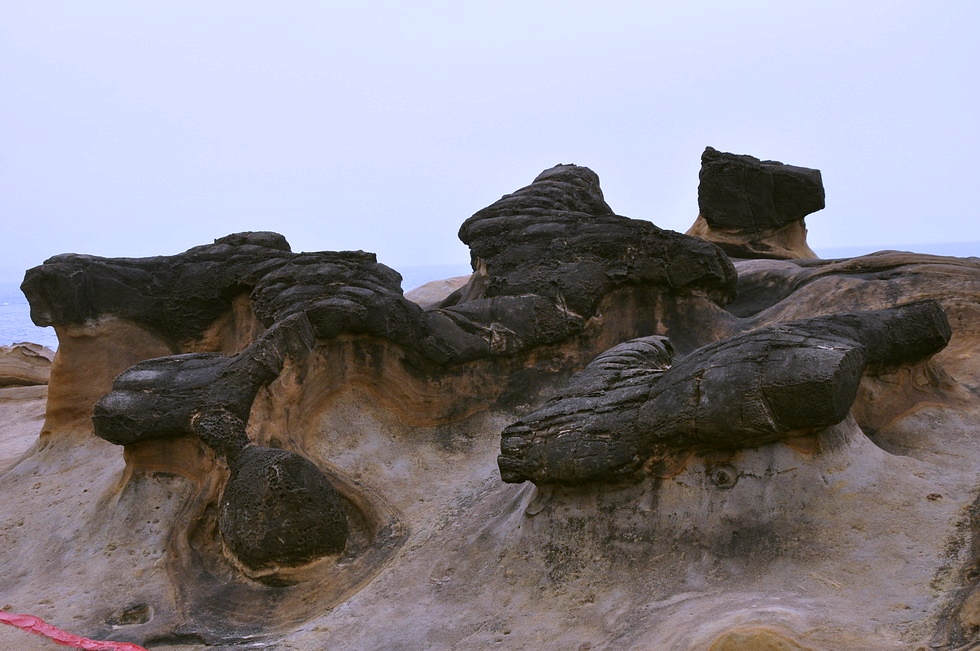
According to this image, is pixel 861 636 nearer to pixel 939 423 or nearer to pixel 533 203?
pixel 939 423

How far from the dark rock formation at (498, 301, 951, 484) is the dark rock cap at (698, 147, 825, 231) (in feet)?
17.2

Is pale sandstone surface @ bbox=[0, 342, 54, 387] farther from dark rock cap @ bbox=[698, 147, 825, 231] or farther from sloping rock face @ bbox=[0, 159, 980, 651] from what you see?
dark rock cap @ bbox=[698, 147, 825, 231]

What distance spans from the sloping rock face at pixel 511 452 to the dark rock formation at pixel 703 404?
1cm

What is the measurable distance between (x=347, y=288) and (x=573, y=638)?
3103mm

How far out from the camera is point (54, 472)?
6.97 meters

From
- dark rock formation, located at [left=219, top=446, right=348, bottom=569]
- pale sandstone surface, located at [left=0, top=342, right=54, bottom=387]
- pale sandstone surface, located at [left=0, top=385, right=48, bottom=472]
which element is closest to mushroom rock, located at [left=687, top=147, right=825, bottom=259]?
dark rock formation, located at [left=219, top=446, right=348, bottom=569]

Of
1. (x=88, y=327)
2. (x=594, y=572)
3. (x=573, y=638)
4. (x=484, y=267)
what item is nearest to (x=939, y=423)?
(x=594, y=572)

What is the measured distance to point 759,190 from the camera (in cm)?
1045

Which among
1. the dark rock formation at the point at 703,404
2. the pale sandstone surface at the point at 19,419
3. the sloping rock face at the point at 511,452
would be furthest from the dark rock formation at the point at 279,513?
the pale sandstone surface at the point at 19,419

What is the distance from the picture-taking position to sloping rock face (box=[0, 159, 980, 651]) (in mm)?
4188

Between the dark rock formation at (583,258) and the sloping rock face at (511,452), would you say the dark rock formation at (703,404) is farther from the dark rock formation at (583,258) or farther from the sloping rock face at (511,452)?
the dark rock formation at (583,258)

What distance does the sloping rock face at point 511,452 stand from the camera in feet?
13.7

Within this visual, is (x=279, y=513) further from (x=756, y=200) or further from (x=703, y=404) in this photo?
(x=756, y=200)

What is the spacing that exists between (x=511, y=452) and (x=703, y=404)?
102 cm
